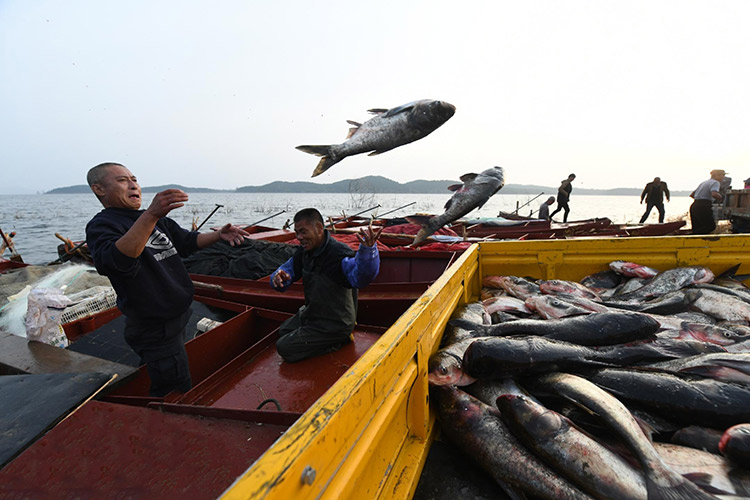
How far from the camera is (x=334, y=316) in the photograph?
3551 millimetres

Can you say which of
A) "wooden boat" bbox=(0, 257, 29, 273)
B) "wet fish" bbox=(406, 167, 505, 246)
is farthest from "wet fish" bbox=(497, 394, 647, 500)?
"wooden boat" bbox=(0, 257, 29, 273)

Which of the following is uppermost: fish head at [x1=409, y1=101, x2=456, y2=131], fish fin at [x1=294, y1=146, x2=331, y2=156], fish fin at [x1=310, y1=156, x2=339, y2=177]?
fish head at [x1=409, y1=101, x2=456, y2=131]

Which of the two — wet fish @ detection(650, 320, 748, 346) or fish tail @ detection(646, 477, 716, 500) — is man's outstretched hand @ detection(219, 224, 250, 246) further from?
wet fish @ detection(650, 320, 748, 346)

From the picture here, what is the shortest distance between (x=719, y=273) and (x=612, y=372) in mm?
3072

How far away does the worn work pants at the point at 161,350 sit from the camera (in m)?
2.75

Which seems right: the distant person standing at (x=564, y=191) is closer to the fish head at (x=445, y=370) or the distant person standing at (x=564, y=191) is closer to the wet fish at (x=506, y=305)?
the wet fish at (x=506, y=305)

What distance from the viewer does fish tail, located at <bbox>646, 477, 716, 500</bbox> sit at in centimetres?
144

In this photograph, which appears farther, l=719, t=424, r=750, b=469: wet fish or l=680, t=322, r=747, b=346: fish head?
l=680, t=322, r=747, b=346: fish head

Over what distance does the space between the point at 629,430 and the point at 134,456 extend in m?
2.37

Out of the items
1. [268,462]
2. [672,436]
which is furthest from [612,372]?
[268,462]

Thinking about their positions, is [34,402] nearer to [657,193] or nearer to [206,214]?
[657,193]

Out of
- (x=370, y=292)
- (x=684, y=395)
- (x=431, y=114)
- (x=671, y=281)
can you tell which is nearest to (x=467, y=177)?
(x=431, y=114)

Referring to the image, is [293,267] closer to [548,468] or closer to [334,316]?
[334,316]

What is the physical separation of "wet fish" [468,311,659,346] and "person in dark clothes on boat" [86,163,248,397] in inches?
96.4
